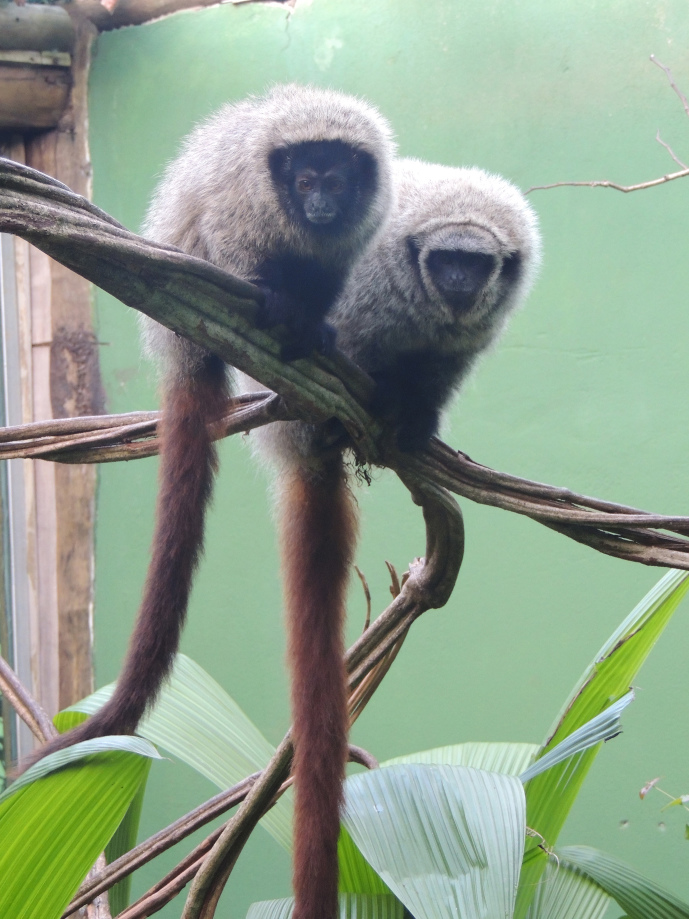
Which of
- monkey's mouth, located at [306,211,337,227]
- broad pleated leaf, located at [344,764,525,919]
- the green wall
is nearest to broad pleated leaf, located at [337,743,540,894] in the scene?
broad pleated leaf, located at [344,764,525,919]

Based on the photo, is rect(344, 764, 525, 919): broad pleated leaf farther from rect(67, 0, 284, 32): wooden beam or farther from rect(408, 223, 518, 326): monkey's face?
rect(67, 0, 284, 32): wooden beam

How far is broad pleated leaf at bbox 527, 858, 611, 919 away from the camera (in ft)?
4.33

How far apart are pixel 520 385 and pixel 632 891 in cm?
155

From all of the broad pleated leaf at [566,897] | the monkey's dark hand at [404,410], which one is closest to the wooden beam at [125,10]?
the monkey's dark hand at [404,410]

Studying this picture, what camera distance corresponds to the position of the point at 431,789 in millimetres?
1196

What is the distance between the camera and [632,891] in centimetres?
123

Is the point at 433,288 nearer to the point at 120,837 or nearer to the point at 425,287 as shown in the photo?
the point at 425,287

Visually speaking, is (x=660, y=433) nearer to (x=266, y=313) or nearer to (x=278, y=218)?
(x=278, y=218)

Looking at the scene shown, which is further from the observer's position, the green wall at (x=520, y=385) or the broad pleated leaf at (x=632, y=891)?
the green wall at (x=520, y=385)

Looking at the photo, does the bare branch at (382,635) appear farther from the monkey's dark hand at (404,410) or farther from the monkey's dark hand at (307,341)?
the monkey's dark hand at (307,341)

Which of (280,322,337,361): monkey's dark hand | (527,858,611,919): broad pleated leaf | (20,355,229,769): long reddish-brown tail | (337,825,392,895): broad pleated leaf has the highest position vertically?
(280,322,337,361): monkey's dark hand

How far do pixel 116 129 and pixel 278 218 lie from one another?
65.7 inches

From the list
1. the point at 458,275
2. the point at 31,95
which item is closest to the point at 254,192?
the point at 458,275

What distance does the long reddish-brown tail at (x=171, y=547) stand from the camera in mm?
1311
